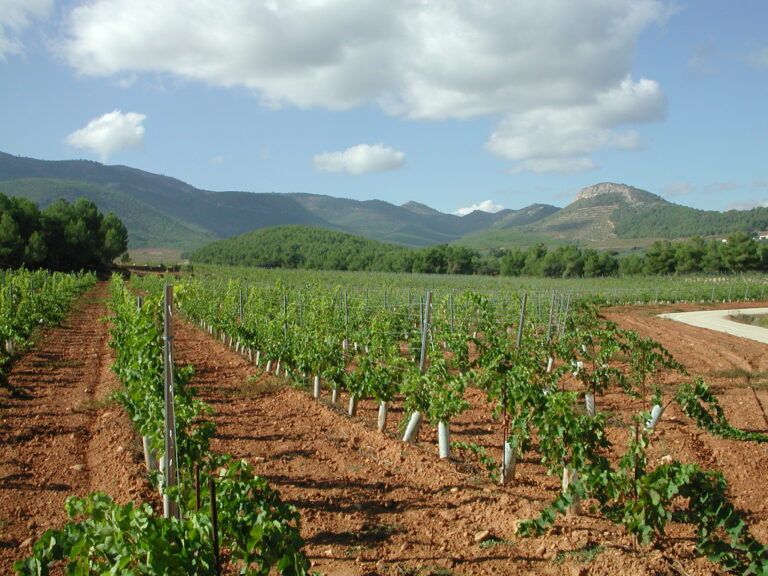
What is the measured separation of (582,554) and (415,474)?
2.14 meters

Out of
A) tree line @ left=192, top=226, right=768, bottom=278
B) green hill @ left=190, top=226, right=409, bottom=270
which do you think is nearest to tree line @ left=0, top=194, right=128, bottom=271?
green hill @ left=190, top=226, right=409, bottom=270

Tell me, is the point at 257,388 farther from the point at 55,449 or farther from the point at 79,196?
the point at 79,196

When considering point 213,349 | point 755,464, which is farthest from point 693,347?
point 213,349

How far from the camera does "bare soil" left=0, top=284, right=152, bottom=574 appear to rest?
17.4 ft

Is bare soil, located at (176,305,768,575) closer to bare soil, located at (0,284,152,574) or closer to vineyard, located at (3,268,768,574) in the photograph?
vineyard, located at (3,268,768,574)

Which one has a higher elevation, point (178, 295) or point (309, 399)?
point (178, 295)

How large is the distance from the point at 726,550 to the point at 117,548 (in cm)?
340

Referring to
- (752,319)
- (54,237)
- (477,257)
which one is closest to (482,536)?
(752,319)

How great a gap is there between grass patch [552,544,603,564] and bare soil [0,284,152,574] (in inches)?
139

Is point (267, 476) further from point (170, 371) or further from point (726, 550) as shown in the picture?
point (726, 550)

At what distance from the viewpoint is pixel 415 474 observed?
6.27 meters

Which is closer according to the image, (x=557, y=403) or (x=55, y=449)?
(x=557, y=403)

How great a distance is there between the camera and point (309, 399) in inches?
385

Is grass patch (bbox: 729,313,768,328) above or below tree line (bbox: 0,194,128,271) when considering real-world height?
below
